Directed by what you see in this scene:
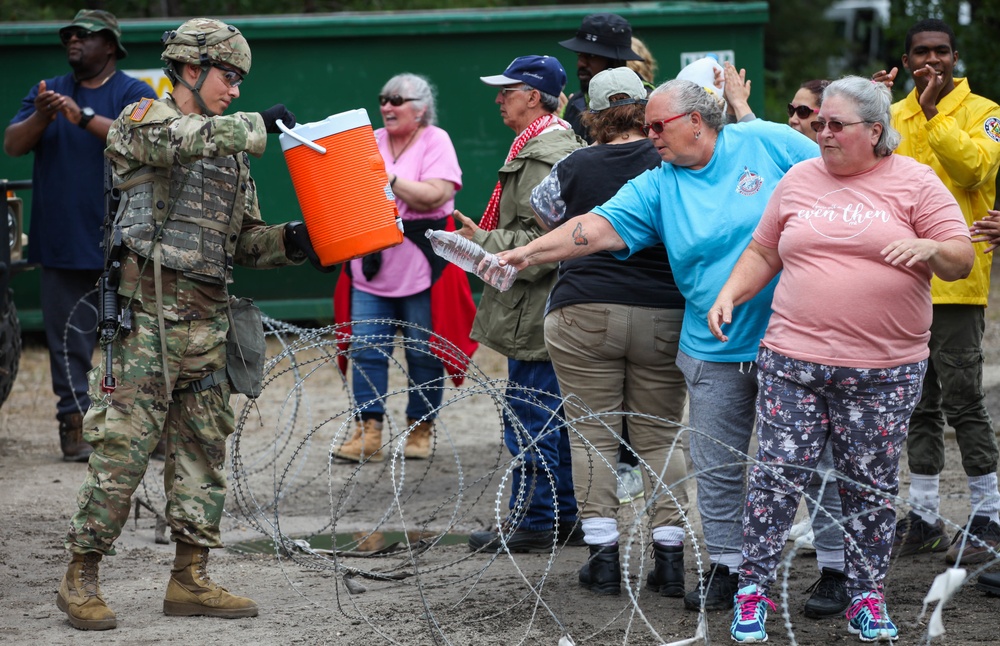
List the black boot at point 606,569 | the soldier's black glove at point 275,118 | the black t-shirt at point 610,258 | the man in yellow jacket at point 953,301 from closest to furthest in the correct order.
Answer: the soldier's black glove at point 275,118
the black t-shirt at point 610,258
the black boot at point 606,569
the man in yellow jacket at point 953,301

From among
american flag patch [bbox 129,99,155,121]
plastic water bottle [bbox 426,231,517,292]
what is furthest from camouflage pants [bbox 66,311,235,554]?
plastic water bottle [bbox 426,231,517,292]

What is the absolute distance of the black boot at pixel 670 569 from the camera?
179 inches

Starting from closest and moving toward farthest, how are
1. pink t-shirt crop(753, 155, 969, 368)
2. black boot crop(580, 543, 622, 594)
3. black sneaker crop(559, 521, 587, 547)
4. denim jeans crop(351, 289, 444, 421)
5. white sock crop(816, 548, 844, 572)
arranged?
1. pink t-shirt crop(753, 155, 969, 368)
2. white sock crop(816, 548, 844, 572)
3. black boot crop(580, 543, 622, 594)
4. black sneaker crop(559, 521, 587, 547)
5. denim jeans crop(351, 289, 444, 421)

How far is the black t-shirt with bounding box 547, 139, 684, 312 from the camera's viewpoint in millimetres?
4496

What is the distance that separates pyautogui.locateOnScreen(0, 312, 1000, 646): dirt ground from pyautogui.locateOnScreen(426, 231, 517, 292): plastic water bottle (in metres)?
0.45

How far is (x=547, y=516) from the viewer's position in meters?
5.45

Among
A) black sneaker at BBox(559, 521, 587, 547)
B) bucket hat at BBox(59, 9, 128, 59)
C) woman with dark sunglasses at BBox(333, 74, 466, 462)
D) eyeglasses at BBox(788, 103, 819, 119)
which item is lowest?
black sneaker at BBox(559, 521, 587, 547)

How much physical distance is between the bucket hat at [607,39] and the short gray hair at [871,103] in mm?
1826

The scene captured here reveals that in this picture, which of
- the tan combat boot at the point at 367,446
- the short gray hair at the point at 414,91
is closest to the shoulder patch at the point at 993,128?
the short gray hair at the point at 414,91

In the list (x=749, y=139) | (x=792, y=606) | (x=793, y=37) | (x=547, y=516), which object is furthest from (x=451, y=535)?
(x=793, y=37)

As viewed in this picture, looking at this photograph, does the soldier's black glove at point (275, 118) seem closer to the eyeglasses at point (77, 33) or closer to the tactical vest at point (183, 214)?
the tactical vest at point (183, 214)

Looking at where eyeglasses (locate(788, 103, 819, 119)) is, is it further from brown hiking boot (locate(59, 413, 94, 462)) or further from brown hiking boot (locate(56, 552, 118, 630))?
brown hiking boot (locate(59, 413, 94, 462))

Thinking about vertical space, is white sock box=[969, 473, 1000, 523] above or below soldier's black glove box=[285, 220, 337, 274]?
below

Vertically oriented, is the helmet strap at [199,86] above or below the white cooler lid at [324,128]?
above
